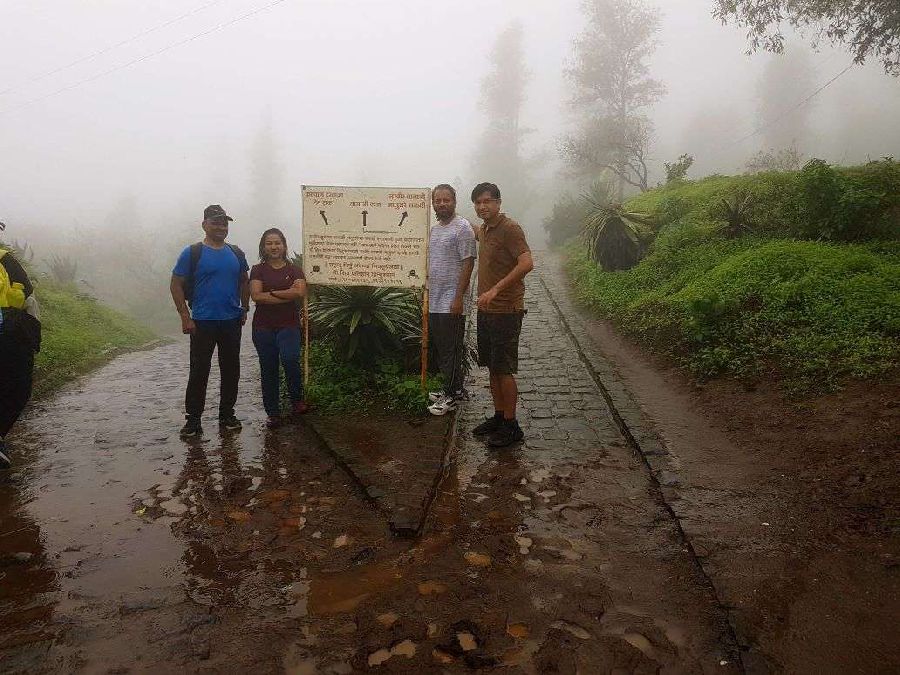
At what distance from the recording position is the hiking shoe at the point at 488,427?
16.1ft

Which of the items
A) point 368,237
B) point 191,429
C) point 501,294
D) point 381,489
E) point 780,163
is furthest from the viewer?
point 780,163

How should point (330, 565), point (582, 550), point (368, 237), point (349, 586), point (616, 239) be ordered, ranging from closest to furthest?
1. point (349, 586)
2. point (330, 565)
3. point (582, 550)
4. point (368, 237)
5. point (616, 239)

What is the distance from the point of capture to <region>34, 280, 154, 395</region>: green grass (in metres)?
7.62

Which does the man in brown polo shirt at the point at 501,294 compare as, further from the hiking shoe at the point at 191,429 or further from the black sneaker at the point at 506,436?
the hiking shoe at the point at 191,429

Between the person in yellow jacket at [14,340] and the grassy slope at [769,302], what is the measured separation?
245 inches

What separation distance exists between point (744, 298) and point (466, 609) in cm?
571

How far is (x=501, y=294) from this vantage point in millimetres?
4426

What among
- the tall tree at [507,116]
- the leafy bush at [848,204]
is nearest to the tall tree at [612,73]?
the tall tree at [507,116]

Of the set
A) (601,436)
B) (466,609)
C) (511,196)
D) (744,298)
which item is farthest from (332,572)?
(511,196)

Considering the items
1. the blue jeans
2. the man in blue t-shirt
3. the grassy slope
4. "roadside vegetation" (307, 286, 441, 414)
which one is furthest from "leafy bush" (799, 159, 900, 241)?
the man in blue t-shirt

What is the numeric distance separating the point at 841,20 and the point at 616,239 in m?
6.74

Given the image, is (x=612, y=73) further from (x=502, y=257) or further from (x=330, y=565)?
(x=330, y=565)

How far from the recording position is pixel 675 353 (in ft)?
22.4

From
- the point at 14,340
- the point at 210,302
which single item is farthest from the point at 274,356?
the point at 14,340
